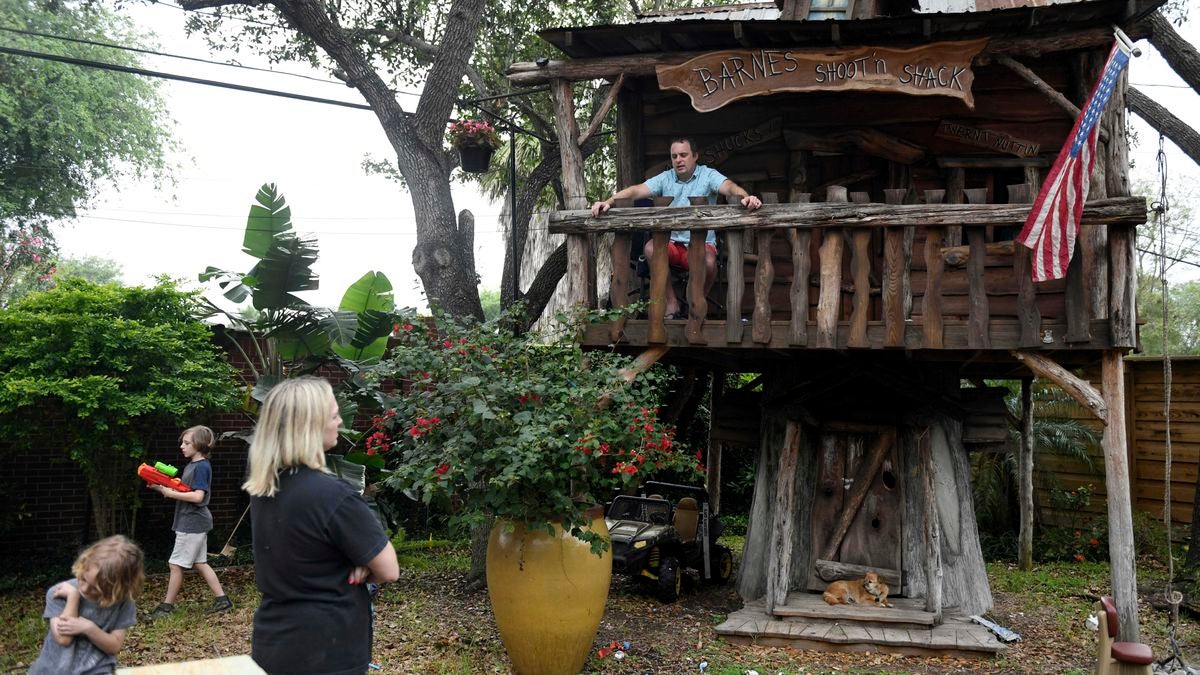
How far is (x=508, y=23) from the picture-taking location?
14914 mm

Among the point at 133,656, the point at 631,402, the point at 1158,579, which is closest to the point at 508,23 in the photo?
the point at 631,402

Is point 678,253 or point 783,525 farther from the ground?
point 678,253

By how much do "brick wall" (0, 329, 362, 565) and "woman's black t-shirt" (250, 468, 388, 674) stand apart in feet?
26.7

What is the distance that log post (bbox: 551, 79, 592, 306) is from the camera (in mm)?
8570

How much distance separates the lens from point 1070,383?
25.4ft

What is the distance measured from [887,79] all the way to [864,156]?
6.85 ft

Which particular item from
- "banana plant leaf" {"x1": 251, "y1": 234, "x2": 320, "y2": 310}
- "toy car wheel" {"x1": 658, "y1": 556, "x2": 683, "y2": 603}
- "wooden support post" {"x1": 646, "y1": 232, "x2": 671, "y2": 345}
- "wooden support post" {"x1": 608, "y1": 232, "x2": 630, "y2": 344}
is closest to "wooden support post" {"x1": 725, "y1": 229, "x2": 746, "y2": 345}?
"wooden support post" {"x1": 646, "y1": 232, "x2": 671, "y2": 345}

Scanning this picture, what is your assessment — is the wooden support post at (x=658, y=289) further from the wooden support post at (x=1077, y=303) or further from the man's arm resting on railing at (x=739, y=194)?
the wooden support post at (x=1077, y=303)

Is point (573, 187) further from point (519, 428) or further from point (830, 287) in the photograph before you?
point (519, 428)

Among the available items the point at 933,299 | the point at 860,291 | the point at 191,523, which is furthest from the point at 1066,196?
the point at 191,523

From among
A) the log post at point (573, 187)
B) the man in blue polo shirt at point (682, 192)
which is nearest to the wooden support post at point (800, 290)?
the man in blue polo shirt at point (682, 192)

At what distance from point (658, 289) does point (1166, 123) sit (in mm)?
7935

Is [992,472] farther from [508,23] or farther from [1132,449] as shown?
[508,23]

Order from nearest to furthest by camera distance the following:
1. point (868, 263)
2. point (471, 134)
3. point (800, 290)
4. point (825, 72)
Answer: point (868, 263) → point (800, 290) → point (825, 72) → point (471, 134)
